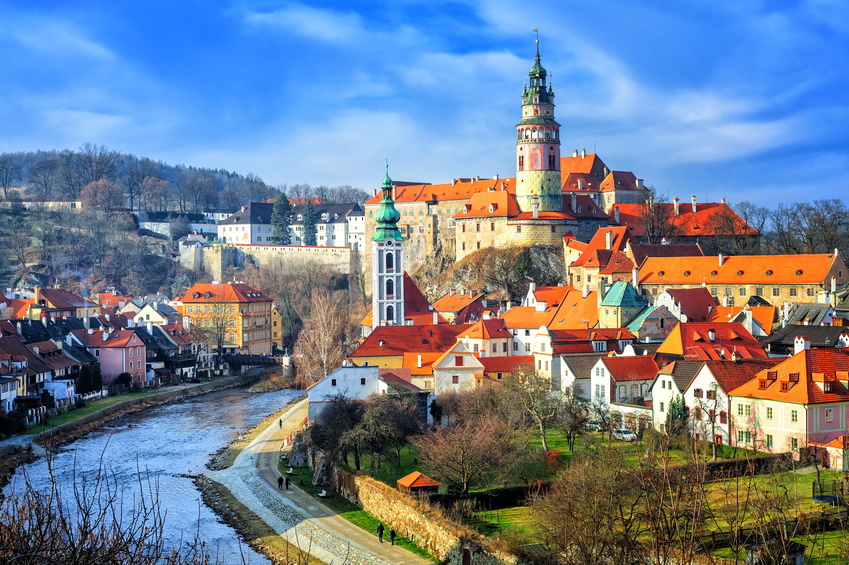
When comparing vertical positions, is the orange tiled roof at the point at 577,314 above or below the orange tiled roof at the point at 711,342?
above

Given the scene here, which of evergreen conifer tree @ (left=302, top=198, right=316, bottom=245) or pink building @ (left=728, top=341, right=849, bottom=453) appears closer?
pink building @ (left=728, top=341, right=849, bottom=453)

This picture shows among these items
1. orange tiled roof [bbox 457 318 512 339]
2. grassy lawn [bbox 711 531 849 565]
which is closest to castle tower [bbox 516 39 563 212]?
orange tiled roof [bbox 457 318 512 339]

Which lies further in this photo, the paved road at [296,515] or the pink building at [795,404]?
the pink building at [795,404]

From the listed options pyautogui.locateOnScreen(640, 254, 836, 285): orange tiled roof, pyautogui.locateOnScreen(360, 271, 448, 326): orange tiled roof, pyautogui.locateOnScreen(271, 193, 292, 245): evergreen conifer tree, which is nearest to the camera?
pyautogui.locateOnScreen(640, 254, 836, 285): orange tiled roof

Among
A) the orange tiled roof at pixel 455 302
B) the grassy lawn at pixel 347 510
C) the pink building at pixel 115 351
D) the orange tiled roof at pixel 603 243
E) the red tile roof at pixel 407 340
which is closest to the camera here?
the grassy lawn at pixel 347 510

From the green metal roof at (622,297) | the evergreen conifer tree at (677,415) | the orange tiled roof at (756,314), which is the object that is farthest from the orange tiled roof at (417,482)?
the orange tiled roof at (756,314)

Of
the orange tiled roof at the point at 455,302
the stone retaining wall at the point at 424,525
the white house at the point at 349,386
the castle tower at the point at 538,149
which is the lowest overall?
the stone retaining wall at the point at 424,525

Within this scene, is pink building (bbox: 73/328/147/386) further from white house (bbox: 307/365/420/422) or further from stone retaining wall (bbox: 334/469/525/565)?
stone retaining wall (bbox: 334/469/525/565)

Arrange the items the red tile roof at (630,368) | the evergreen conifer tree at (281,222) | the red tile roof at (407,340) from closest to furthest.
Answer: the red tile roof at (630,368), the red tile roof at (407,340), the evergreen conifer tree at (281,222)

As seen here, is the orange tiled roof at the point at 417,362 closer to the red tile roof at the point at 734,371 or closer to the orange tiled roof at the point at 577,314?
the orange tiled roof at the point at 577,314
